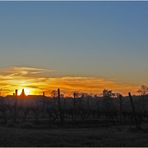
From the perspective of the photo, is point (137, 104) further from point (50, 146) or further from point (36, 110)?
point (50, 146)

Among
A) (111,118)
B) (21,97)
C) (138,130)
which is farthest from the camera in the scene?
(21,97)

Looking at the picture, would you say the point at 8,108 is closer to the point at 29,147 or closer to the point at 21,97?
the point at 29,147

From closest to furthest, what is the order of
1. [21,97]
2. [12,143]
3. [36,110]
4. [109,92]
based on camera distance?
[12,143] → [36,110] → [109,92] → [21,97]

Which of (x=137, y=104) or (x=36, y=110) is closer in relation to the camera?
(x=36, y=110)

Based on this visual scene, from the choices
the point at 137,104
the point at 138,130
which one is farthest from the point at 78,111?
the point at 137,104

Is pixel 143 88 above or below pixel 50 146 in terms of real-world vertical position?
above

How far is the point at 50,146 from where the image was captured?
1934 cm

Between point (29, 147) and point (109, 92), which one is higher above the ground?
point (109, 92)

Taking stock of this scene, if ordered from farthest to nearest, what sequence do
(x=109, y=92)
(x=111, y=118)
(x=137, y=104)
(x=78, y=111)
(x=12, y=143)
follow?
1. (x=109, y=92)
2. (x=137, y=104)
3. (x=111, y=118)
4. (x=78, y=111)
5. (x=12, y=143)

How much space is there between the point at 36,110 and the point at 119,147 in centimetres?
3201

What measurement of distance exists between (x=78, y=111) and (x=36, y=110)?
252 inches

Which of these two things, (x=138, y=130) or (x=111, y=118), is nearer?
(x=138, y=130)

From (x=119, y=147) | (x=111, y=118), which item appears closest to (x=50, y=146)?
(x=119, y=147)

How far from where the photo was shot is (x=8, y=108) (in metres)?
51.1
